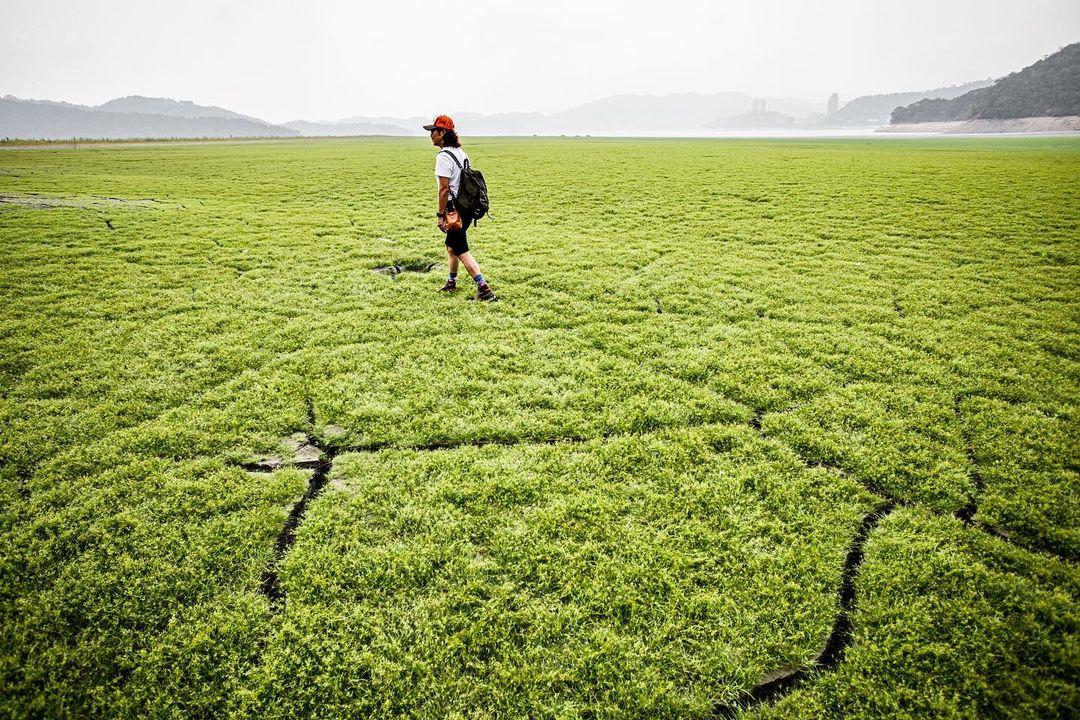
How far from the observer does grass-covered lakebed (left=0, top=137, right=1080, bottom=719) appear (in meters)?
2.68

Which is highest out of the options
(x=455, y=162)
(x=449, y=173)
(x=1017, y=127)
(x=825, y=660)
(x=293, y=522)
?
(x=1017, y=127)

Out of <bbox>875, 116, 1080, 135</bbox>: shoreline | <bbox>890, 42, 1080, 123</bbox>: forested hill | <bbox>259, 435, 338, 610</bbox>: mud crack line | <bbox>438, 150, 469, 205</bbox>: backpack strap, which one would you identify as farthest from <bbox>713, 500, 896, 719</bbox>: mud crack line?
<bbox>890, 42, 1080, 123</bbox>: forested hill

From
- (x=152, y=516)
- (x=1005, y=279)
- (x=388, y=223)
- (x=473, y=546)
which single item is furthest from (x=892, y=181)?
(x=152, y=516)

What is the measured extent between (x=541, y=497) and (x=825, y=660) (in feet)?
6.79

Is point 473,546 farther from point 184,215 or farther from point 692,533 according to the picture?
point 184,215

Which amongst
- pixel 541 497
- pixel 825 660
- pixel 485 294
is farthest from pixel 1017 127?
pixel 541 497

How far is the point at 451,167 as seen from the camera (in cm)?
696

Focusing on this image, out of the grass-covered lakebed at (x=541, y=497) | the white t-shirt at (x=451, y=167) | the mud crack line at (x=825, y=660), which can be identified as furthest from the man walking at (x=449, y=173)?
the mud crack line at (x=825, y=660)

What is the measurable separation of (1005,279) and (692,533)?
9.38 meters

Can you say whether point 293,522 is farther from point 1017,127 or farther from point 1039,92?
point 1039,92

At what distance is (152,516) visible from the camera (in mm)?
3629

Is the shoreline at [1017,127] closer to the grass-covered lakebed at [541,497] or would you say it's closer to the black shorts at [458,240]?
the grass-covered lakebed at [541,497]

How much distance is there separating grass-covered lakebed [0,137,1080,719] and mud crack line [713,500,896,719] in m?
0.02

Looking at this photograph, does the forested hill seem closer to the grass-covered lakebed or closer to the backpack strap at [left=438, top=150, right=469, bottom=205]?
the grass-covered lakebed
